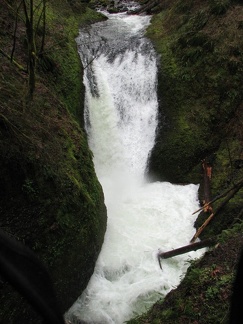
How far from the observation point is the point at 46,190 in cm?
584

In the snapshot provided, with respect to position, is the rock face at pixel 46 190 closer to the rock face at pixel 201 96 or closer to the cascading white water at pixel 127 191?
the cascading white water at pixel 127 191

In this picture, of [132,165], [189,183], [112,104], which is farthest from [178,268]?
[112,104]

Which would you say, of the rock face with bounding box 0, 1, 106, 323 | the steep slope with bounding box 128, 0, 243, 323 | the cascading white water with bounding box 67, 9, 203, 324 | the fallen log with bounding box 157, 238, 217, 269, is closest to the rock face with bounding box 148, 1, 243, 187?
the steep slope with bounding box 128, 0, 243, 323

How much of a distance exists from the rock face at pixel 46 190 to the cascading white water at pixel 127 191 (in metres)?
0.57

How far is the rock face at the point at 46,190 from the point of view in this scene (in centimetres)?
524

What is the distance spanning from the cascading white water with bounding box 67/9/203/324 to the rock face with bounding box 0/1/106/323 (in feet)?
1.86

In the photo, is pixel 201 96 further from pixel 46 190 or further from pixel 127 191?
pixel 46 190

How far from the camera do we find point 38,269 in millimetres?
707

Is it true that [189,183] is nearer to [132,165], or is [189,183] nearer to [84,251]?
[132,165]

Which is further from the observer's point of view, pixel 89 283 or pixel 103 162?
pixel 103 162

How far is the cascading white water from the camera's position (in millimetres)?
6660

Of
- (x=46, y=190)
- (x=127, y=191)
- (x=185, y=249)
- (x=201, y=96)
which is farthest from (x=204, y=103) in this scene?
(x=46, y=190)

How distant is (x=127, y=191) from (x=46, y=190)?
4426mm

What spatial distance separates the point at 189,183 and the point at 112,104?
3673 millimetres
